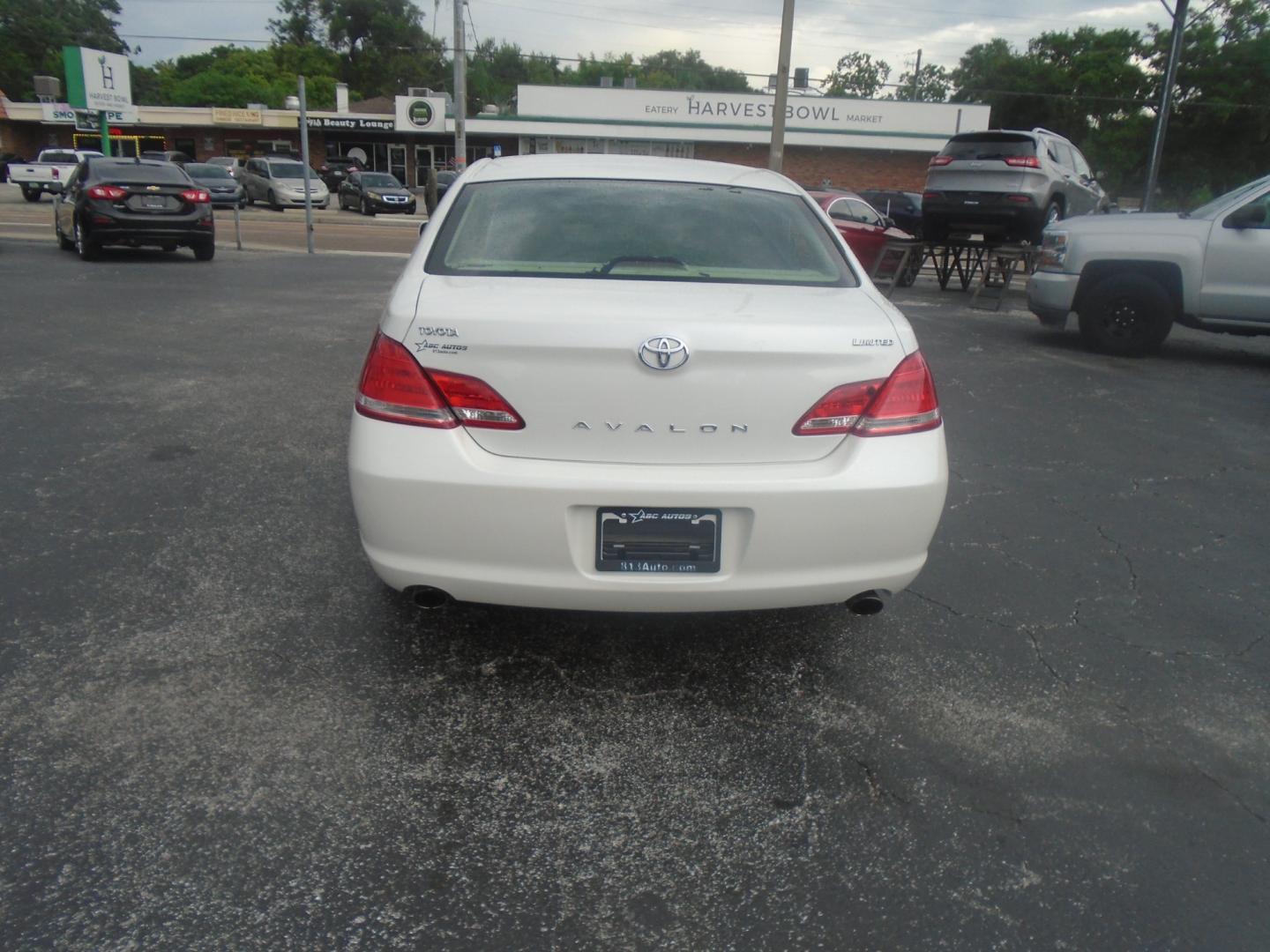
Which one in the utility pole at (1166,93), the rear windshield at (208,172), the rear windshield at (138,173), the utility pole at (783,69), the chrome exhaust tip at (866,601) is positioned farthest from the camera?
the rear windshield at (208,172)

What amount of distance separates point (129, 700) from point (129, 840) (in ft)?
2.42

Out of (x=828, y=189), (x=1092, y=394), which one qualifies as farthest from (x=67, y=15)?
(x=1092, y=394)

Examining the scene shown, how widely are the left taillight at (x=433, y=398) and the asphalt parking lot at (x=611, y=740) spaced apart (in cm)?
89

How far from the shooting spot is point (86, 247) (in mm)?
14547

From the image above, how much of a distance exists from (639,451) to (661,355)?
28cm

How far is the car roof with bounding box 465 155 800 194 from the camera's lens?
13.3 ft

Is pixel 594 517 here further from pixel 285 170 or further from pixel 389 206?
pixel 285 170

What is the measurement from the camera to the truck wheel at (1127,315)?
938cm

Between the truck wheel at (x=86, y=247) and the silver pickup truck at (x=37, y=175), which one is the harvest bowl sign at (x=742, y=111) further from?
the truck wheel at (x=86, y=247)

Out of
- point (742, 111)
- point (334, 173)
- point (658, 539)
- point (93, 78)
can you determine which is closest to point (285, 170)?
point (93, 78)

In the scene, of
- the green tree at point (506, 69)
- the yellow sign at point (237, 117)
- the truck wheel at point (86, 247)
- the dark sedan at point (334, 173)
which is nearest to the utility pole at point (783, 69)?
the truck wheel at point (86, 247)

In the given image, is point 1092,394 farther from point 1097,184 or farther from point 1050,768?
point 1097,184

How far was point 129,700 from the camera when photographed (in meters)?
3.09

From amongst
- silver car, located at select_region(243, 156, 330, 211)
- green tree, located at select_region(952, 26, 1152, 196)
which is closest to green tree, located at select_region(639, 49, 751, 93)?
green tree, located at select_region(952, 26, 1152, 196)
